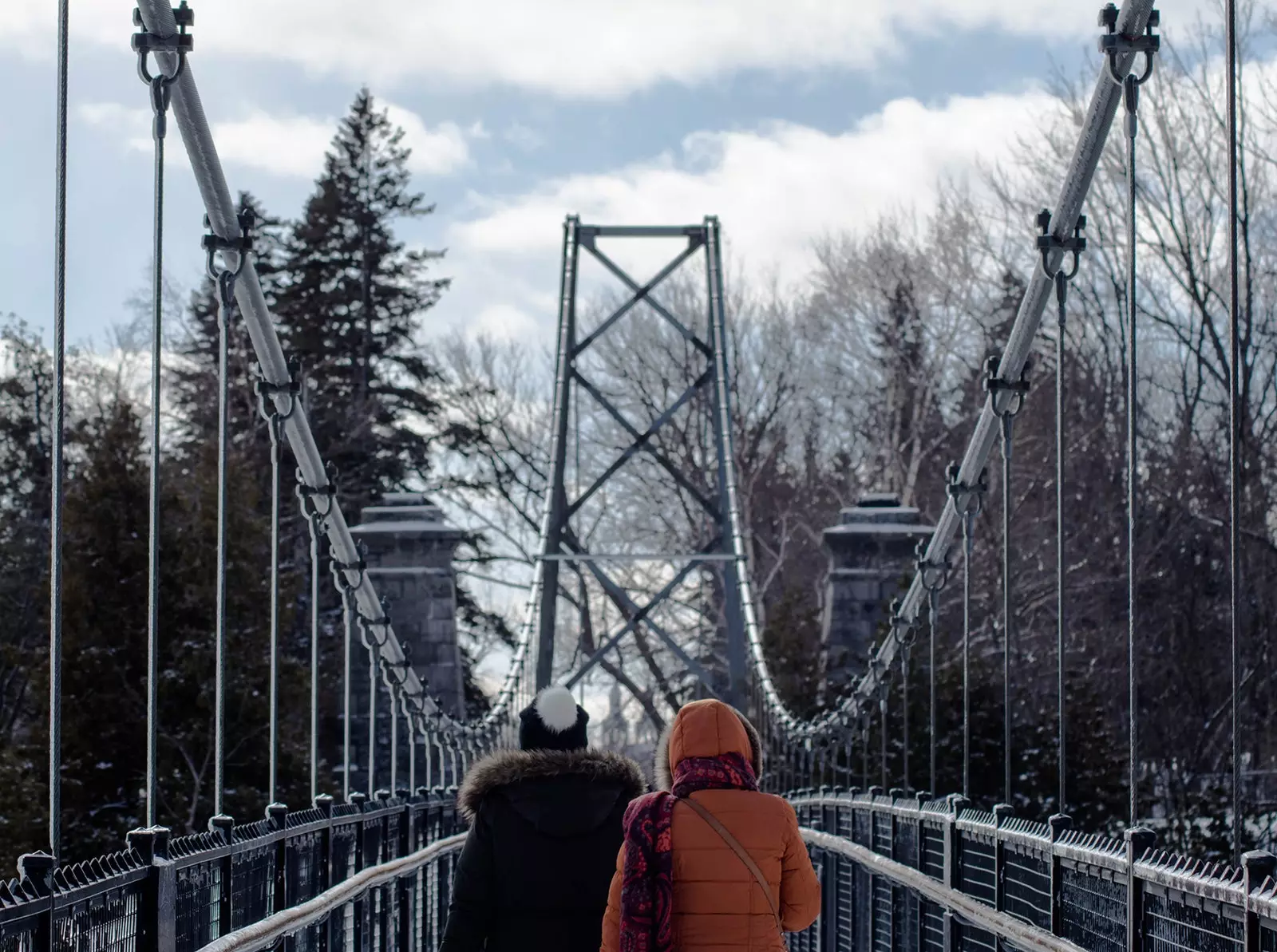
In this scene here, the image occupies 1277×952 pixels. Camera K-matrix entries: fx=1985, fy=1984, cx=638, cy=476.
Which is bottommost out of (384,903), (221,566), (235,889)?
(384,903)

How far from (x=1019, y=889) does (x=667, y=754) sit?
1525mm

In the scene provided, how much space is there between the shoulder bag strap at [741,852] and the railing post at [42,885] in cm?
104

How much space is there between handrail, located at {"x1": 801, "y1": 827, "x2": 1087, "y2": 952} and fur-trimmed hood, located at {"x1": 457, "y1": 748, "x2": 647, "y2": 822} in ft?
2.82

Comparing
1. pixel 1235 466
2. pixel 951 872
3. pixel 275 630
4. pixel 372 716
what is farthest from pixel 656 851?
pixel 372 716

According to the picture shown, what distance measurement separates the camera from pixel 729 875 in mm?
3285

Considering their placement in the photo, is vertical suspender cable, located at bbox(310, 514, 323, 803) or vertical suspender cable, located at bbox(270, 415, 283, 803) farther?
vertical suspender cable, located at bbox(310, 514, 323, 803)

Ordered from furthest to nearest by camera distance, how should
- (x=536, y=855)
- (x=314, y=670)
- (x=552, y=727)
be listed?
(x=314, y=670)
(x=552, y=727)
(x=536, y=855)

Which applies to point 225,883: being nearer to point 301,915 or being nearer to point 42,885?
point 301,915

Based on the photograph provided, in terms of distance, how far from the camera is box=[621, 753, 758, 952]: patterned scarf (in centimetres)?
323

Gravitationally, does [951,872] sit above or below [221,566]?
below

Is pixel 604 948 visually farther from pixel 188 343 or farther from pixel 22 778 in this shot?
pixel 188 343

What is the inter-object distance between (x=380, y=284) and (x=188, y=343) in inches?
122

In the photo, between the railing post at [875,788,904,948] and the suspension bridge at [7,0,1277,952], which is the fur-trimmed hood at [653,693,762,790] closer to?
the suspension bridge at [7,0,1277,952]

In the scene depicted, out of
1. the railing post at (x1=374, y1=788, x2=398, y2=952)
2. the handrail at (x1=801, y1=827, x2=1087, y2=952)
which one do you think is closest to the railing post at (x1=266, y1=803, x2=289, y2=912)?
the railing post at (x1=374, y1=788, x2=398, y2=952)
